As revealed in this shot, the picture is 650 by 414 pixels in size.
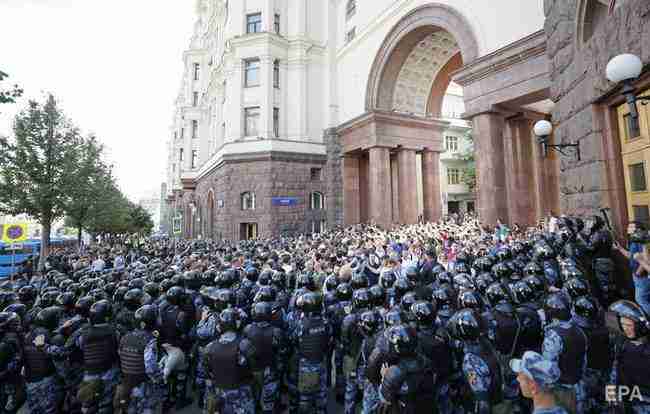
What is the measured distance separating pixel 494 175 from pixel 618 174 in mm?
7633

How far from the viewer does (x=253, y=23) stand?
80.0 feet

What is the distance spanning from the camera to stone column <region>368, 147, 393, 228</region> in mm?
20719

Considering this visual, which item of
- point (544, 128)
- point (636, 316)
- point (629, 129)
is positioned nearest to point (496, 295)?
point (636, 316)

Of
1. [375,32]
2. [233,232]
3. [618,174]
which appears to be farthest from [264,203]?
[618,174]

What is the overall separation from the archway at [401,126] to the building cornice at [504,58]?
5.81 m

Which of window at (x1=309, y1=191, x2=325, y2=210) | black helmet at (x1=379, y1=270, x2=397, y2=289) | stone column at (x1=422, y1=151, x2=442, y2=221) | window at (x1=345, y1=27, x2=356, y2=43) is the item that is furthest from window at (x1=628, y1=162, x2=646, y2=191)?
window at (x1=345, y1=27, x2=356, y2=43)

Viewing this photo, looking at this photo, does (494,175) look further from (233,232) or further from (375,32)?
(233,232)

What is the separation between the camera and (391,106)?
2147 cm

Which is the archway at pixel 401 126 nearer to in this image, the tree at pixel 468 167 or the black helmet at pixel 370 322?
the black helmet at pixel 370 322

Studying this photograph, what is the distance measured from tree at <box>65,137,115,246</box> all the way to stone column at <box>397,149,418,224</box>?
18.9 meters

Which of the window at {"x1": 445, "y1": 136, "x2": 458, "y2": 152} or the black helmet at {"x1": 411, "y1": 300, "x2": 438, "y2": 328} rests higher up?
the window at {"x1": 445, "y1": 136, "x2": 458, "y2": 152}

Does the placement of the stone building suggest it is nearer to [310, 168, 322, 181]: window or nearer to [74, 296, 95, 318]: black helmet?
[310, 168, 322, 181]: window

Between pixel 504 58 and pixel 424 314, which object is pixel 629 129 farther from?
pixel 504 58

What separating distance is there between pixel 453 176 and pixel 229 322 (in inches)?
1671
